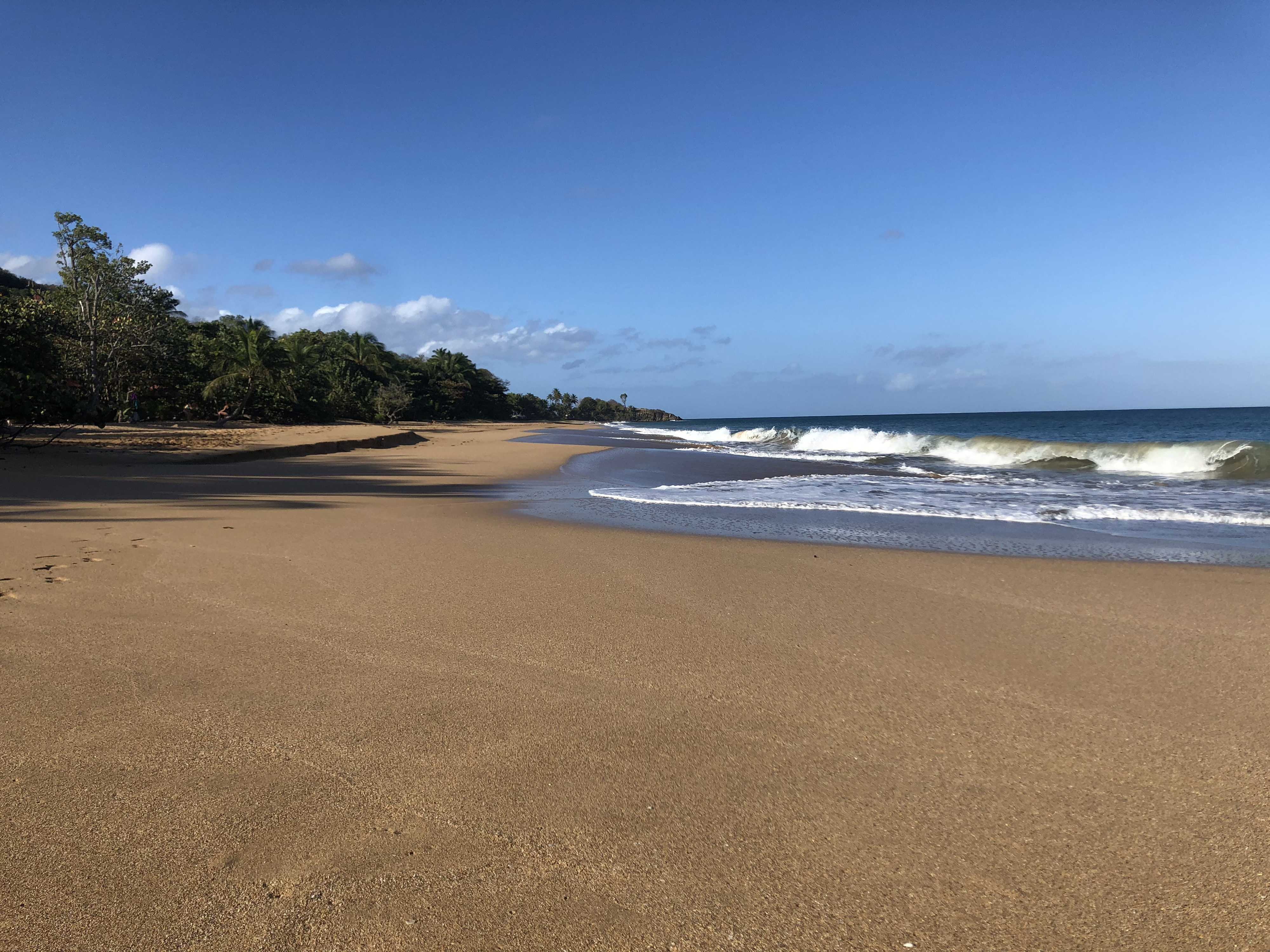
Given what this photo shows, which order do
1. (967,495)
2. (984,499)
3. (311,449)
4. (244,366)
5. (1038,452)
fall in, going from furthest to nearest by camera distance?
1. (244,366)
2. (1038,452)
3. (311,449)
4. (967,495)
5. (984,499)

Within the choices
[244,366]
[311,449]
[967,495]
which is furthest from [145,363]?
[967,495]

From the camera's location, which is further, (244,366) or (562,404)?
(562,404)

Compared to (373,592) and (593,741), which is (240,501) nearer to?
(373,592)

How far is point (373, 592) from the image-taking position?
16.0 ft

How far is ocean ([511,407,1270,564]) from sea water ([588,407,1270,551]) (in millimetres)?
60

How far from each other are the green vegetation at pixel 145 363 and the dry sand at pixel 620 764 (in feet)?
43.3

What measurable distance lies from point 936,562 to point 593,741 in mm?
4708

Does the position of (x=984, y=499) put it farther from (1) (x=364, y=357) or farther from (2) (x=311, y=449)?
(1) (x=364, y=357)

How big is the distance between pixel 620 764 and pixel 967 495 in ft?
38.8

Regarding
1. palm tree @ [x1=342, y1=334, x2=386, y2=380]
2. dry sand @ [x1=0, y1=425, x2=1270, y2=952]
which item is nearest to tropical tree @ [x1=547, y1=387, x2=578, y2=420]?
palm tree @ [x1=342, y1=334, x2=386, y2=380]

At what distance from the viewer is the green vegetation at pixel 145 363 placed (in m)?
15.3

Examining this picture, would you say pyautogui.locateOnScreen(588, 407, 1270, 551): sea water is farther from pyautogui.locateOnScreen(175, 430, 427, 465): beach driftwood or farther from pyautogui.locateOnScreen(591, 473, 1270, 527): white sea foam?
pyautogui.locateOnScreen(175, 430, 427, 465): beach driftwood

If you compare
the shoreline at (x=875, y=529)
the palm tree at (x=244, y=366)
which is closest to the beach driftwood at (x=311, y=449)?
the shoreline at (x=875, y=529)

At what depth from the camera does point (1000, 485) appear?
49.0 feet
